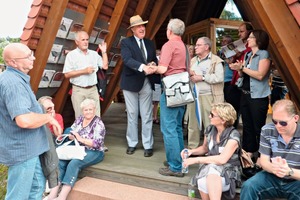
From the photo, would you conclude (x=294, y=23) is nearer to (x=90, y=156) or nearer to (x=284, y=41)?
(x=284, y=41)

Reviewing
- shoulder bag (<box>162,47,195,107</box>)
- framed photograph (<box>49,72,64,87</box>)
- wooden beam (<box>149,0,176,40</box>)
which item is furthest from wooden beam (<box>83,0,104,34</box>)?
wooden beam (<box>149,0,176,40</box>)

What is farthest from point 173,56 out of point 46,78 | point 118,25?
point 46,78

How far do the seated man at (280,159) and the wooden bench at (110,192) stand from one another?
27.5 inches

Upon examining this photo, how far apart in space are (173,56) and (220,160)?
1.05 meters

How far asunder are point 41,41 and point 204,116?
81.4 inches

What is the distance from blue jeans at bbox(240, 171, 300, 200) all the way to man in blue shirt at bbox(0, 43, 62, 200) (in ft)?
4.75

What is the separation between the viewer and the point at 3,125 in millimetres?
1778

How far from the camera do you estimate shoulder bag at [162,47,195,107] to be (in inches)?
102

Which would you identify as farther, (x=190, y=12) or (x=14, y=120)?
(x=190, y=12)

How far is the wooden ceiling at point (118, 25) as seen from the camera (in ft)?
7.59

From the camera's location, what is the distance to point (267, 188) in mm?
2035

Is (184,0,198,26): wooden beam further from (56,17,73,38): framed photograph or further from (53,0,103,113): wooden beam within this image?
(56,17,73,38): framed photograph

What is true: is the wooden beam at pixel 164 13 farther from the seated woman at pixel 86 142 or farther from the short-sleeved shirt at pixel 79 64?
the seated woman at pixel 86 142

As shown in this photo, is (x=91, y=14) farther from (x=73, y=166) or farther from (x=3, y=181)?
(x=3, y=181)
